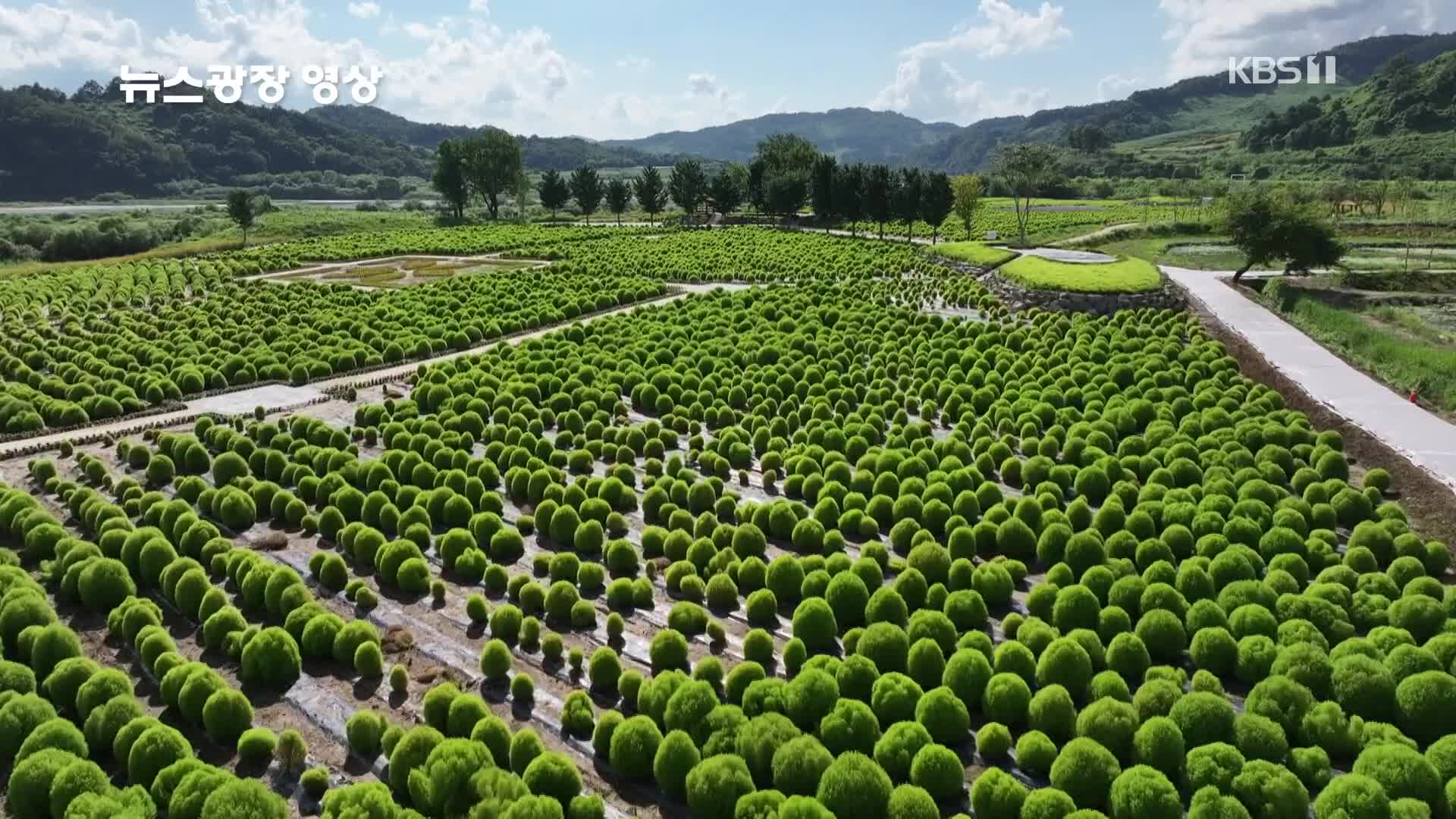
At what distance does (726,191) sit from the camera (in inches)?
3967

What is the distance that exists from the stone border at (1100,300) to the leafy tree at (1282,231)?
501 cm

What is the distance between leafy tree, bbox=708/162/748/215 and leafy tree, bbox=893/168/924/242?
2529 cm

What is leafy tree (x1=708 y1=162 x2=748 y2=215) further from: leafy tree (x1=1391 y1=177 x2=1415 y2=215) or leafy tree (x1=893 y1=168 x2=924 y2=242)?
leafy tree (x1=1391 y1=177 x2=1415 y2=215)

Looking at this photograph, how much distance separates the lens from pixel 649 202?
106 m

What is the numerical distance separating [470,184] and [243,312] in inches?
2865

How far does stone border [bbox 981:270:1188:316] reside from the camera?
43.8m

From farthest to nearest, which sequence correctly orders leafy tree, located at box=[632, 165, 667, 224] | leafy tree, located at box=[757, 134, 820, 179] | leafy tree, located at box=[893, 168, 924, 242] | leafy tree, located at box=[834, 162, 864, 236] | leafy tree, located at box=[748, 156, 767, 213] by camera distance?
1. leafy tree, located at box=[632, 165, 667, 224]
2. leafy tree, located at box=[757, 134, 820, 179]
3. leafy tree, located at box=[748, 156, 767, 213]
4. leafy tree, located at box=[834, 162, 864, 236]
5. leafy tree, located at box=[893, 168, 924, 242]

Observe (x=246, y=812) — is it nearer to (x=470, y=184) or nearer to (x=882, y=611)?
(x=882, y=611)

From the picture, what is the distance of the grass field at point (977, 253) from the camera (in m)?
59.8

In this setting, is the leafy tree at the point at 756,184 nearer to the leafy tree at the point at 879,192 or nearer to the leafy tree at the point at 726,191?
the leafy tree at the point at 726,191

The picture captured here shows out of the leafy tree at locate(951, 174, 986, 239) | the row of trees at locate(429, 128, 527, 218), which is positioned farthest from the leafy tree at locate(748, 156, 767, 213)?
the row of trees at locate(429, 128, 527, 218)

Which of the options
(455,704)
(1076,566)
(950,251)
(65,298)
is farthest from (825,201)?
(455,704)

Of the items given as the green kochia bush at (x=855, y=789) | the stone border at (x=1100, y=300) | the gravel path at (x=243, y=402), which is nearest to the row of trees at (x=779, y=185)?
the stone border at (x=1100, y=300)

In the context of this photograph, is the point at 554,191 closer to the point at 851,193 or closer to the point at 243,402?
→ the point at 851,193
